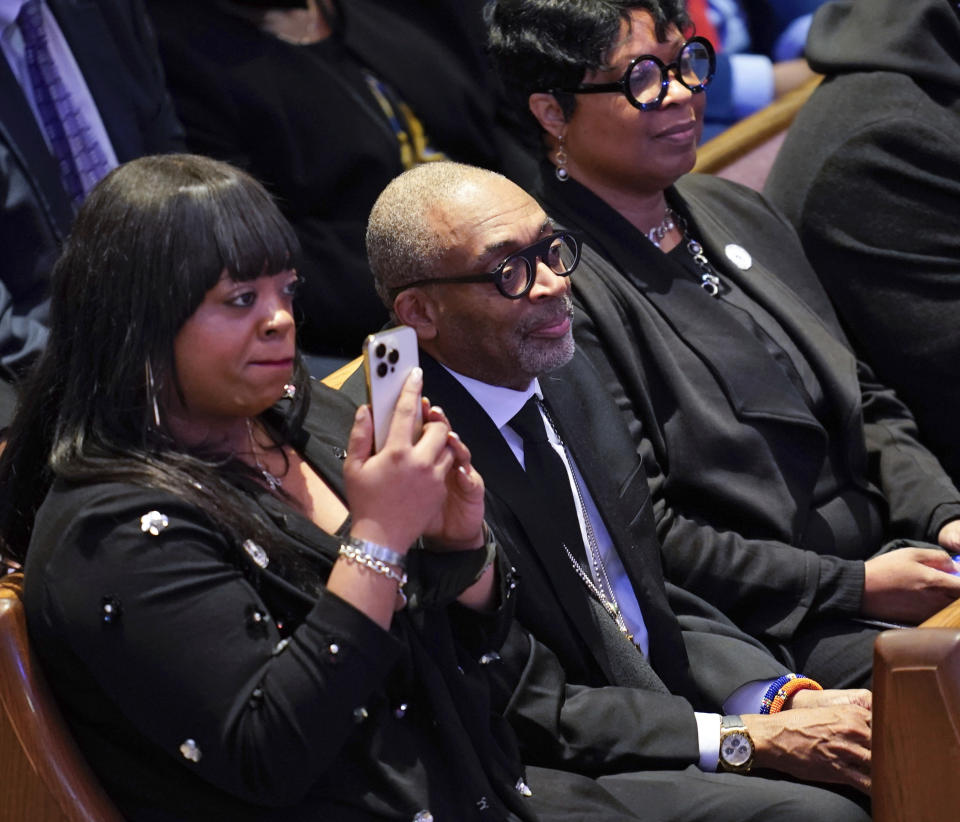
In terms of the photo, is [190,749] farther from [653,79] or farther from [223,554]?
[653,79]

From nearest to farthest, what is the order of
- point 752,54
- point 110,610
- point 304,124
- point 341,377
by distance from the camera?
point 110,610 < point 341,377 < point 304,124 < point 752,54

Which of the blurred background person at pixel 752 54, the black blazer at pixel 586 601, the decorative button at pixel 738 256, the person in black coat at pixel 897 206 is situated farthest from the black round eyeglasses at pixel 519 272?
the blurred background person at pixel 752 54

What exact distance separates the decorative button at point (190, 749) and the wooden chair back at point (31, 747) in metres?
0.14

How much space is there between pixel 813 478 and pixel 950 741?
28.9 inches

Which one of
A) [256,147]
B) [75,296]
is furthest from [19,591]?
[256,147]

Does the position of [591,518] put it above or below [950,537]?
above

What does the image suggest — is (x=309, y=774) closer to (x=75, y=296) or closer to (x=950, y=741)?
(x=75, y=296)

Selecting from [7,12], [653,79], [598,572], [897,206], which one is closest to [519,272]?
[598,572]

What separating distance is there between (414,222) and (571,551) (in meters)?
0.45

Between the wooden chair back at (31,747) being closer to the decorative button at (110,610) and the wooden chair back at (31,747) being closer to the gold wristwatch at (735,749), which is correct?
the decorative button at (110,610)

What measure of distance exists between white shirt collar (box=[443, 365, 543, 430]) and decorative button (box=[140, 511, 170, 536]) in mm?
585

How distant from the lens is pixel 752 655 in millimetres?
1947

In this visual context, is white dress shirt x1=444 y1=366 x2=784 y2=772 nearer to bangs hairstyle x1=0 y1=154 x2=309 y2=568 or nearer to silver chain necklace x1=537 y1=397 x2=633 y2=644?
silver chain necklace x1=537 y1=397 x2=633 y2=644

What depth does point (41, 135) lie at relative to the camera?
2451 mm
